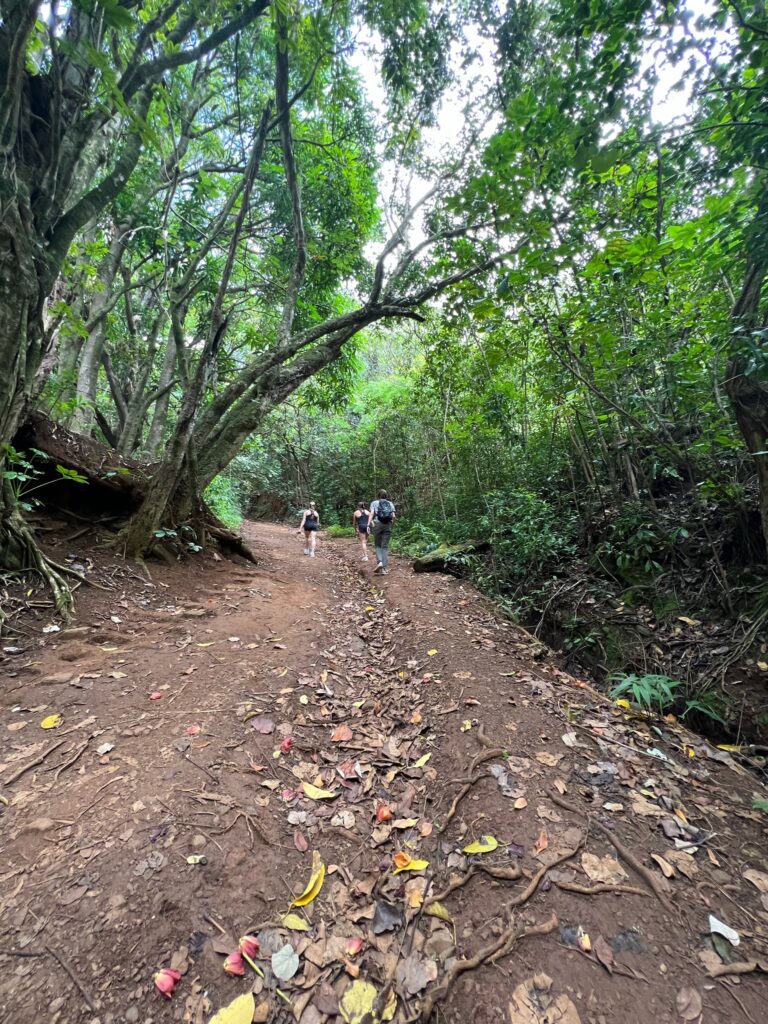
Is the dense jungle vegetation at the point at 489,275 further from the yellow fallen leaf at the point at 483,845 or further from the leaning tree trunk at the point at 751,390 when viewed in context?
the yellow fallen leaf at the point at 483,845

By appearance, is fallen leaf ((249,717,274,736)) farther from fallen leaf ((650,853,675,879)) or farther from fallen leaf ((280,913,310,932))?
fallen leaf ((650,853,675,879))

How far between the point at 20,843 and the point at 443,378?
9283mm

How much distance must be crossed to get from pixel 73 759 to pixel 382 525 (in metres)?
6.35

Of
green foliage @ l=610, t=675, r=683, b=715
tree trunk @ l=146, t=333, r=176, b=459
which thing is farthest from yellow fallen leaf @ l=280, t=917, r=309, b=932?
tree trunk @ l=146, t=333, r=176, b=459

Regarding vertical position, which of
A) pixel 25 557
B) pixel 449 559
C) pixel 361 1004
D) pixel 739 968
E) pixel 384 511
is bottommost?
pixel 361 1004

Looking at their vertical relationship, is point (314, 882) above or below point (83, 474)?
below

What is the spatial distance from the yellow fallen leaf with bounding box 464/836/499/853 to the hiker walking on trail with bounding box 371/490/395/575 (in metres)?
6.20

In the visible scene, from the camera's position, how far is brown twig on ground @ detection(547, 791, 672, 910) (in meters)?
1.87

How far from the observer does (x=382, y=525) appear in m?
8.38

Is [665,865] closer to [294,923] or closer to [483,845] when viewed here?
[483,845]

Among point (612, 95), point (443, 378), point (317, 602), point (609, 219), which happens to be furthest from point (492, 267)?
point (317, 602)

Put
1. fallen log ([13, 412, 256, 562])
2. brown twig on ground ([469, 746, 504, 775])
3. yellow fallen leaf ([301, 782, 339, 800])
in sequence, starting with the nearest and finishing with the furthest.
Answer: yellow fallen leaf ([301, 782, 339, 800])
brown twig on ground ([469, 746, 504, 775])
fallen log ([13, 412, 256, 562])

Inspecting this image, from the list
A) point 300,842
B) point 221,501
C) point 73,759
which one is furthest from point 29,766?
point 221,501

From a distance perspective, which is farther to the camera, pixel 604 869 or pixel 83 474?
pixel 83 474
